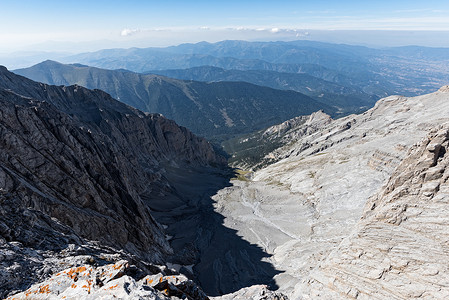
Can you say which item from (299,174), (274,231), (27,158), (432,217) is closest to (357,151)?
(299,174)

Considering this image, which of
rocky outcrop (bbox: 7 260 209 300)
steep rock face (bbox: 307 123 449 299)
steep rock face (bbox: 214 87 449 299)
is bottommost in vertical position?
steep rock face (bbox: 214 87 449 299)

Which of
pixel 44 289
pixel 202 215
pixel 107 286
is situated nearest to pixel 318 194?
pixel 202 215

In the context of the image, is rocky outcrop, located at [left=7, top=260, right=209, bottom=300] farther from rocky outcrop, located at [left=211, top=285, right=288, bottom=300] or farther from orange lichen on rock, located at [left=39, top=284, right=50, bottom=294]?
rocky outcrop, located at [left=211, top=285, right=288, bottom=300]

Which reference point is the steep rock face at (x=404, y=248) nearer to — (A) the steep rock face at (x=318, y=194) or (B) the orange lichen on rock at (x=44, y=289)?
(A) the steep rock face at (x=318, y=194)

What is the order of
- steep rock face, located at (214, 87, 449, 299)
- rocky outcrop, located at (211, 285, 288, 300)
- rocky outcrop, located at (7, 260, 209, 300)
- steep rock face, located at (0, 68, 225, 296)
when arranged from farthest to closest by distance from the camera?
steep rock face, located at (214, 87, 449, 299)
rocky outcrop, located at (211, 285, 288, 300)
steep rock face, located at (0, 68, 225, 296)
rocky outcrop, located at (7, 260, 209, 300)

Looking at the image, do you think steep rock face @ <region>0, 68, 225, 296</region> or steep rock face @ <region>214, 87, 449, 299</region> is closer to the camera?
steep rock face @ <region>0, 68, 225, 296</region>

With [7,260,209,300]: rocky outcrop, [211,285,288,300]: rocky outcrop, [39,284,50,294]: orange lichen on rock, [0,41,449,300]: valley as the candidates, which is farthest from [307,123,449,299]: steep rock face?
[39,284,50,294]: orange lichen on rock
